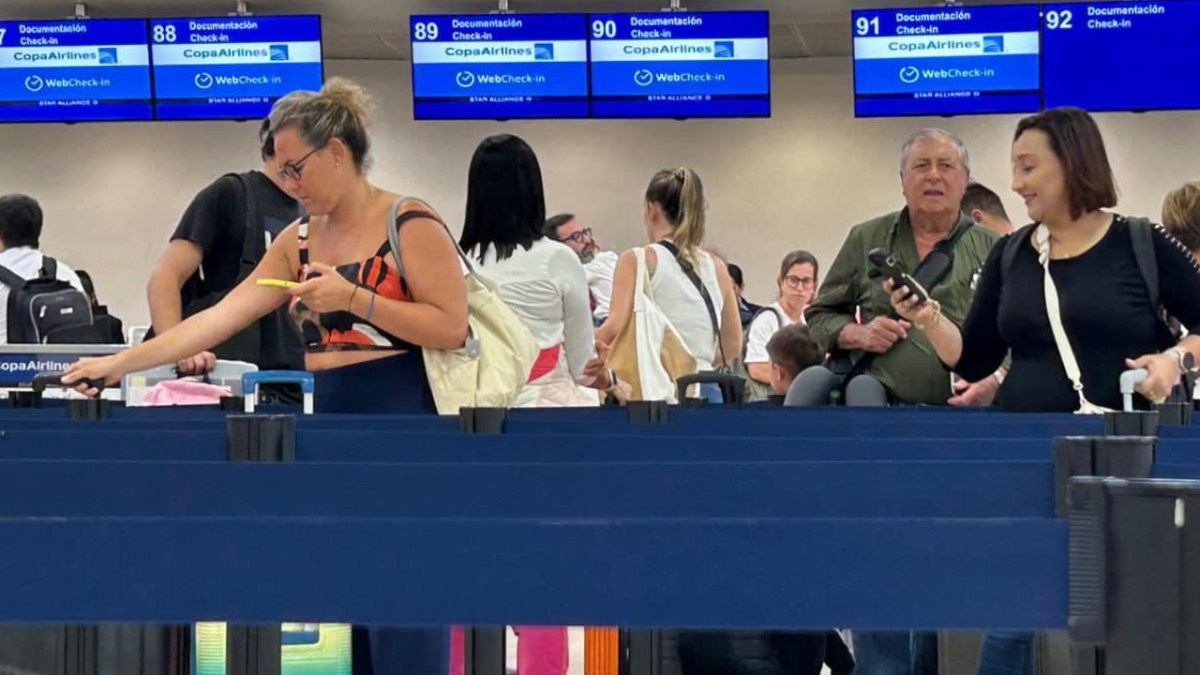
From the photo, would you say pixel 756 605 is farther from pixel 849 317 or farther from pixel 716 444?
pixel 849 317

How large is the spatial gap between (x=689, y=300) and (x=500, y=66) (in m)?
4.37

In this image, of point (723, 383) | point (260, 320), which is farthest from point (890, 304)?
point (260, 320)

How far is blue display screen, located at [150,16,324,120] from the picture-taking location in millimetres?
9398

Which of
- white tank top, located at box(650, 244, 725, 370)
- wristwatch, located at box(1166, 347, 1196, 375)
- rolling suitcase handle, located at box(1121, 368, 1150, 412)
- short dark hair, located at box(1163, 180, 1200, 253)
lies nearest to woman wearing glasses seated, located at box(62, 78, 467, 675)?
rolling suitcase handle, located at box(1121, 368, 1150, 412)

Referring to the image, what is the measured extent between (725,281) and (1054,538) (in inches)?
162

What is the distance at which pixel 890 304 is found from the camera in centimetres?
429

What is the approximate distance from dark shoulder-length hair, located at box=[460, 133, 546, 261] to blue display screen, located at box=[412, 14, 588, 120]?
515cm

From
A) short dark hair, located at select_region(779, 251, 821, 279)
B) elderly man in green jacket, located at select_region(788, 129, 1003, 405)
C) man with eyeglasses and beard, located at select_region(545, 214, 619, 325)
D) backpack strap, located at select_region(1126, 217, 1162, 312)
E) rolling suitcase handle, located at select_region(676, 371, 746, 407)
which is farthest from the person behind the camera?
short dark hair, located at select_region(779, 251, 821, 279)

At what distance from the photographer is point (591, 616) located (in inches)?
50.5

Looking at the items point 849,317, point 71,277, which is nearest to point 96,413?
point 849,317

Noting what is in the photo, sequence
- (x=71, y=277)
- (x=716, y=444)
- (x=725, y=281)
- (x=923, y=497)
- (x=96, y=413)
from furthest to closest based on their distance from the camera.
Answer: (x=71, y=277)
(x=725, y=281)
(x=96, y=413)
(x=716, y=444)
(x=923, y=497)

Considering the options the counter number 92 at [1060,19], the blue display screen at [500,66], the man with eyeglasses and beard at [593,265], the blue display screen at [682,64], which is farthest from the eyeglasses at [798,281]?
the counter number 92 at [1060,19]

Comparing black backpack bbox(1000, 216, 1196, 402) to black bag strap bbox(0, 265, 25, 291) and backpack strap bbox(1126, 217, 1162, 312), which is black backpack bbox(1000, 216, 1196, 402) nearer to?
backpack strap bbox(1126, 217, 1162, 312)

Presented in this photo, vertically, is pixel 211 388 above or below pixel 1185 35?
below
